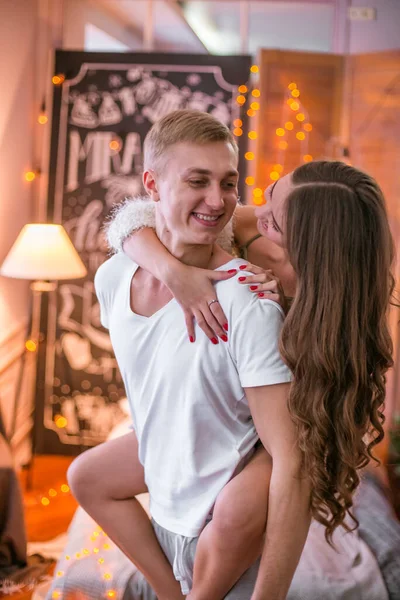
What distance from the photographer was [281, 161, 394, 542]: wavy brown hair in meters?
1.18

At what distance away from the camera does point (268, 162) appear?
3.93 metres

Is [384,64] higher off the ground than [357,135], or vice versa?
[384,64]

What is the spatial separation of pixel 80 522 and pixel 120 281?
3.79ft

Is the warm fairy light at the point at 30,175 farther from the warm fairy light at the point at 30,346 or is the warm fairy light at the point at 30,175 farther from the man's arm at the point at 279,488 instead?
the man's arm at the point at 279,488

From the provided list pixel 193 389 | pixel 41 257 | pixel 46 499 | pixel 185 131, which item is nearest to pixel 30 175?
pixel 41 257

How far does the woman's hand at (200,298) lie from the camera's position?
126 cm

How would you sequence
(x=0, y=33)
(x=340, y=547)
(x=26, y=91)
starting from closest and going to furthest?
(x=340, y=547) → (x=0, y=33) → (x=26, y=91)

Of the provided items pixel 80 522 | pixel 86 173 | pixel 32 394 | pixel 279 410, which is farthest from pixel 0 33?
pixel 279 410

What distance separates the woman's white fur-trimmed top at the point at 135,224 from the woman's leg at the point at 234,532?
0.46m

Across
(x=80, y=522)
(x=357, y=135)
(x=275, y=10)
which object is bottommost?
(x=80, y=522)

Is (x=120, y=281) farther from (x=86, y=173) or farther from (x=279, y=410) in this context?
(x=86, y=173)

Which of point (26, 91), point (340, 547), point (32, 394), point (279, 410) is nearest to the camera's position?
point (279, 410)

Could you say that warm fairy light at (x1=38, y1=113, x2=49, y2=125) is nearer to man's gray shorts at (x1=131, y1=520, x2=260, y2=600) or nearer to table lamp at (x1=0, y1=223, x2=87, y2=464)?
table lamp at (x1=0, y1=223, x2=87, y2=464)

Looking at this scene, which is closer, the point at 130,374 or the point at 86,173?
the point at 130,374
